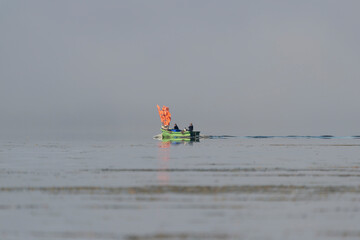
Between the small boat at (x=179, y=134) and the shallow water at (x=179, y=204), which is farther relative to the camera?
the small boat at (x=179, y=134)

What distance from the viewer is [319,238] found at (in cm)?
1889

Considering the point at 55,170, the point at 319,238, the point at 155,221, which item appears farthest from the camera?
the point at 55,170

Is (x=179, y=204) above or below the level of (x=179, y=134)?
below

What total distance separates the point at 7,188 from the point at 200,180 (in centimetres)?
995

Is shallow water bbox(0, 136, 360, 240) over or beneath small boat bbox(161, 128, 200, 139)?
beneath

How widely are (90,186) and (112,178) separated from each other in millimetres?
4357

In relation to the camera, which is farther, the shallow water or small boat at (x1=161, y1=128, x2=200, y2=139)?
small boat at (x1=161, y1=128, x2=200, y2=139)

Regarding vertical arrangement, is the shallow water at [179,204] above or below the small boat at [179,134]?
below

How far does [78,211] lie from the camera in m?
23.6

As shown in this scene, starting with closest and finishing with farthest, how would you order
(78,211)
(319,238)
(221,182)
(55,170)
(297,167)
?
(319,238)
(78,211)
(221,182)
(55,170)
(297,167)

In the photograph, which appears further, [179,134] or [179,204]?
[179,134]

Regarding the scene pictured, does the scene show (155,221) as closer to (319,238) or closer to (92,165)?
(319,238)

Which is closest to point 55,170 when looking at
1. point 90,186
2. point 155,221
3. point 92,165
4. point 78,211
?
point 92,165

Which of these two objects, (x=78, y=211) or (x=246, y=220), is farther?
(x=78, y=211)
